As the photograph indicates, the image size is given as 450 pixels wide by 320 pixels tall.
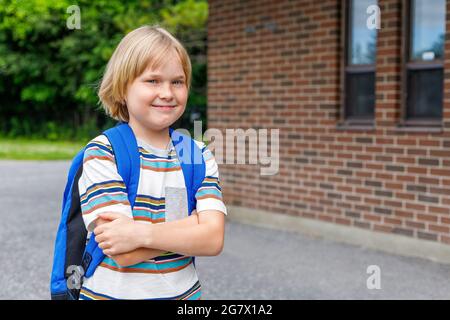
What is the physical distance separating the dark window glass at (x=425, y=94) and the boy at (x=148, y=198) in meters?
5.02

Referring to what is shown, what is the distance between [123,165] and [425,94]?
17.5 feet

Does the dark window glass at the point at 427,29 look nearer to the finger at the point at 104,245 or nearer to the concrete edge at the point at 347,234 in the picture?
the concrete edge at the point at 347,234

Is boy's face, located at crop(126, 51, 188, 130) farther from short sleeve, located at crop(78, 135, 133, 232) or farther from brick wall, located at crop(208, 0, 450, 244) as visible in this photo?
brick wall, located at crop(208, 0, 450, 244)

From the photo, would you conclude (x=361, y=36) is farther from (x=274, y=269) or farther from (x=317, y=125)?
(x=274, y=269)

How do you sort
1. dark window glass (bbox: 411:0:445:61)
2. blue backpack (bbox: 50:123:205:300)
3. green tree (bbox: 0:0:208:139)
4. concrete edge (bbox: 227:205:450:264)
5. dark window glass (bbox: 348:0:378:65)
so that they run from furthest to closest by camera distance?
green tree (bbox: 0:0:208:139)
dark window glass (bbox: 348:0:378:65)
dark window glass (bbox: 411:0:445:61)
concrete edge (bbox: 227:205:450:264)
blue backpack (bbox: 50:123:205:300)

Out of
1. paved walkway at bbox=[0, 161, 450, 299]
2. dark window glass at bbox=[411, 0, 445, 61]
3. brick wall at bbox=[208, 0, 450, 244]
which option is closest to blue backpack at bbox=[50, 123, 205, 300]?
paved walkway at bbox=[0, 161, 450, 299]

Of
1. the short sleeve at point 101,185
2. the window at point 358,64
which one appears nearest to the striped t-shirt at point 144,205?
the short sleeve at point 101,185

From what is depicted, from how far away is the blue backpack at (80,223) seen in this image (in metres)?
1.94

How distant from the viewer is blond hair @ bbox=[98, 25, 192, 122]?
191 cm

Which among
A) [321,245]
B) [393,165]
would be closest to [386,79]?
[393,165]

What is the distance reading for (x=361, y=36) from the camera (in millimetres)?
7176

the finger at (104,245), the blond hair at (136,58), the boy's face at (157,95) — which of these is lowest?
the finger at (104,245)

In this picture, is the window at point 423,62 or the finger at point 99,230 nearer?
the finger at point 99,230

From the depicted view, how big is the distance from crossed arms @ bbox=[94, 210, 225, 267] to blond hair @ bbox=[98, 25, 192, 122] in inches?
16.2
